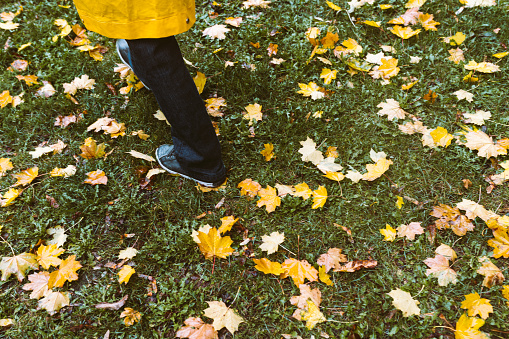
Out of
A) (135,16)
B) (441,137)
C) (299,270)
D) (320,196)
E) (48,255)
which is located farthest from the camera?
(441,137)

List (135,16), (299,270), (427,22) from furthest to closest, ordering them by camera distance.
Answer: (427,22) < (299,270) < (135,16)

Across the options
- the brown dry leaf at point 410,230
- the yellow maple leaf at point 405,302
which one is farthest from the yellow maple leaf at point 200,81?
the yellow maple leaf at point 405,302

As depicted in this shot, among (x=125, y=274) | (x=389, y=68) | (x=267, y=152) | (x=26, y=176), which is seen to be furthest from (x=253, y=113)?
(x=26, y=176)

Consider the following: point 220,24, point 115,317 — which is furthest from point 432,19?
point 115,317

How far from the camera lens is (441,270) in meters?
1.73

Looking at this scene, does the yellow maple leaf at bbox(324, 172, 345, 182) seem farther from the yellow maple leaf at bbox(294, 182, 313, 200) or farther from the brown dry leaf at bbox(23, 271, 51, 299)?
the brown dry leaf at bbox(23, 271, 51, 299)

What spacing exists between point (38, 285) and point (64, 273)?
14 centimetres

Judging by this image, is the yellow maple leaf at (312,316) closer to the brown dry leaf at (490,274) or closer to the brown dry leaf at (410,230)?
the brown dry leaf at (410,230)

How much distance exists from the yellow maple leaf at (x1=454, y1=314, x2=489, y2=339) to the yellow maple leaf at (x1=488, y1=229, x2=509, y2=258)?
399 millimetres

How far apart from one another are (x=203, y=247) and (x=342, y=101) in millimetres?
1447

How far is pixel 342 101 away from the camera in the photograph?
97.0 inches

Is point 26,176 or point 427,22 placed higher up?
point 427,22

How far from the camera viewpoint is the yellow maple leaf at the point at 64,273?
5.79 ft

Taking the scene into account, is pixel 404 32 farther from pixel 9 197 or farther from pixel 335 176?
pixel 9 197
